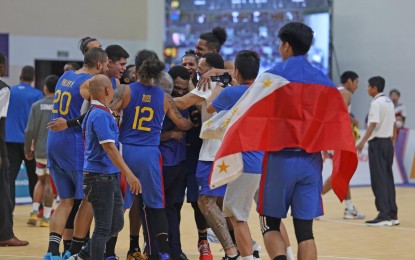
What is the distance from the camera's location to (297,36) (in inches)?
285

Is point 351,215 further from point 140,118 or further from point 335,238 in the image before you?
point 140,118

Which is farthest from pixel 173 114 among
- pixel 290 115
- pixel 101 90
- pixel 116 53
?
pixel 290 115

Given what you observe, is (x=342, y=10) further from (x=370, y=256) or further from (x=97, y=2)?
(x=370, y=256)

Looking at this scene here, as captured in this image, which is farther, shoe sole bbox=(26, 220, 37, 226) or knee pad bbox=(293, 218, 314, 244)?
shoe sole bbox=(26, 220, 37, 226)

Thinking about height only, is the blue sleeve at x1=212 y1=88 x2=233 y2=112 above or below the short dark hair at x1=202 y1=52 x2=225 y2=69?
below

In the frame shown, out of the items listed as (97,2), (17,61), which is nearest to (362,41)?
(97,2)

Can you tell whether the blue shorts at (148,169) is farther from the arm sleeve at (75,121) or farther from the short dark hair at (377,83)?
the short dark hair at (377,83)

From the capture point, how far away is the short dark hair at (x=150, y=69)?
8.96 m

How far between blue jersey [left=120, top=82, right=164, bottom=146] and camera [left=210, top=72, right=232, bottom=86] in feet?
1.99

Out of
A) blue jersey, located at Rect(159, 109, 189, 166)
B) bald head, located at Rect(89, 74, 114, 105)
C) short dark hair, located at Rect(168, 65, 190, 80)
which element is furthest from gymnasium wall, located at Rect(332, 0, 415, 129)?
bald head, located at Rect(89, 74, 114, 105)

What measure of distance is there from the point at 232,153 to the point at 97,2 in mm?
17980

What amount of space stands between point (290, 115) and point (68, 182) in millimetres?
3196

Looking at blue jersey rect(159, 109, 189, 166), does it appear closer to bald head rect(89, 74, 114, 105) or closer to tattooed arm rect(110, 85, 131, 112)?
tattooed arm rect(110, 85, 131, 112)

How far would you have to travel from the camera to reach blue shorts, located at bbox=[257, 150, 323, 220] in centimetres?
714
